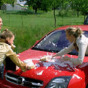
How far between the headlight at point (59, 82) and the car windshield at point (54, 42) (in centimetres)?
103

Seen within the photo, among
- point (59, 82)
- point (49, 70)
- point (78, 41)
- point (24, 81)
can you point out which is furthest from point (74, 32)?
point (24, 81)

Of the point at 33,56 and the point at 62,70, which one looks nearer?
the point at 62,70

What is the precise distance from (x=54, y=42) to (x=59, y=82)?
1.58 meters

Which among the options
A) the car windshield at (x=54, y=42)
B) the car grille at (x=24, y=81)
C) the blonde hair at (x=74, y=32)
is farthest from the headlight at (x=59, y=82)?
the car windshield at (x=54, y=42)

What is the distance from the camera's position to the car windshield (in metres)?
4.41

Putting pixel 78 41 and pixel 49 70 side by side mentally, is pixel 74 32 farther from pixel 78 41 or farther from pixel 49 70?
pixel 49 70

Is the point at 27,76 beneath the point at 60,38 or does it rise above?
beneath

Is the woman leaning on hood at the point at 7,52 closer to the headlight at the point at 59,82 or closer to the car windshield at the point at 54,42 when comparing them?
the headlight at the point at 59,82

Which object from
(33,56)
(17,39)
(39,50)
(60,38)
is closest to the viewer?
(33,56)

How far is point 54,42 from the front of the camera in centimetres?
464

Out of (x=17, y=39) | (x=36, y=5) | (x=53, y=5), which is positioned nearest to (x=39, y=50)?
(x=17, y=39)

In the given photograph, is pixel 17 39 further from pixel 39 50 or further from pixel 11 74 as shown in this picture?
pixel 11 74

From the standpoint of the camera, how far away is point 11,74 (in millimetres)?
3547

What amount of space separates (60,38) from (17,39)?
5.09 m
